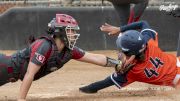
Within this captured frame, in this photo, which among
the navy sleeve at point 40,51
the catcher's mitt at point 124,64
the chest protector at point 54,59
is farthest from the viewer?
the catcher's mitt at point 124,64

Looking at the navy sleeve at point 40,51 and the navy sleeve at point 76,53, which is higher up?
the navy sleeve at point 40,51

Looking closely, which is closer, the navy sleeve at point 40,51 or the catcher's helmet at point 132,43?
the navy sleeve at point 40,51

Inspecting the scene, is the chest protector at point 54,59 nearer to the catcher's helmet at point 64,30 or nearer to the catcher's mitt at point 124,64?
the catcher's helmet at point 64,30

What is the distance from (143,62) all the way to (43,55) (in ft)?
3.76

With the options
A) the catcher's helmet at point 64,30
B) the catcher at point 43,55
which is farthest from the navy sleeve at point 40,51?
the catcher's helmet at point 64,30

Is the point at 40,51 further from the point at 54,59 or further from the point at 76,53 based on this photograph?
the point at 76,53

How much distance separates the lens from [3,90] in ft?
22.4

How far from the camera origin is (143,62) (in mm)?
5848

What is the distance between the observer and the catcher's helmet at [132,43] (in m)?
5.59

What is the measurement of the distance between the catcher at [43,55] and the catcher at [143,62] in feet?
1.84

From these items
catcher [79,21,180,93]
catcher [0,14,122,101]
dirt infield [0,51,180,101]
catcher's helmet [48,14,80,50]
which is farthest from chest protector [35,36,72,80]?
catcher [79,21,180,93]

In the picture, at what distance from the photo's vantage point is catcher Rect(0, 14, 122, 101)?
5391 mm

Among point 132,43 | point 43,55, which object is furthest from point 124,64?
point 43,55

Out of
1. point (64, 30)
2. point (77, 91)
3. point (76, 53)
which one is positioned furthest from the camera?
point (77, 91)
